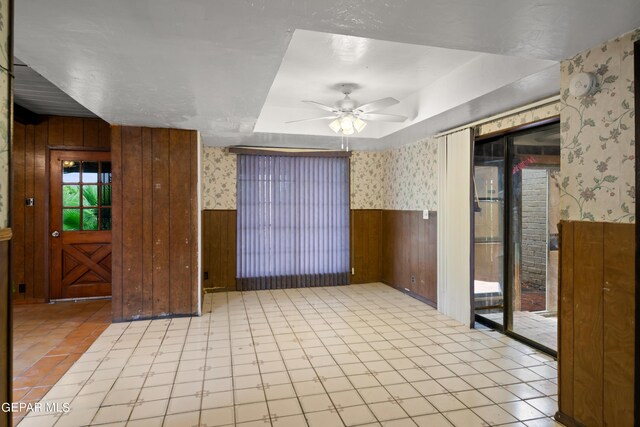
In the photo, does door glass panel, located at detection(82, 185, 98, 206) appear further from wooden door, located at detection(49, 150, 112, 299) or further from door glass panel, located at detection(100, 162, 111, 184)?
door glass panel, located at detection(100, 162, 111, 184)

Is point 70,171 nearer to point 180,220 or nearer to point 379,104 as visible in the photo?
point 180,220

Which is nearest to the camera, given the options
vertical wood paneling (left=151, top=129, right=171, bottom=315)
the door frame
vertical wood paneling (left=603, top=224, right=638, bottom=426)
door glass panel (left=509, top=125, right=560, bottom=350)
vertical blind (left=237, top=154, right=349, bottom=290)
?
vertical wood paneling (left=603, top=224, right=638, bottom=426)

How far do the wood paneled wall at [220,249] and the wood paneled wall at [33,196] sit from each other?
6.93ft

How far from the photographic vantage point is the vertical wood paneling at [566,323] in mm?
2291

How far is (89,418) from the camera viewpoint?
238 centimetres

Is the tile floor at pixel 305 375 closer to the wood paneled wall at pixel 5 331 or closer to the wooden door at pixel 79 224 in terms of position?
the wood paneled wall at pixel 5 331

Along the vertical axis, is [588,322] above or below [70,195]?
below

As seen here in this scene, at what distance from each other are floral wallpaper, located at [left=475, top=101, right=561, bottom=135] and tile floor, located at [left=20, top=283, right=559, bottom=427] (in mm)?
2143

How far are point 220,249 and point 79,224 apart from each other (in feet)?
6.49

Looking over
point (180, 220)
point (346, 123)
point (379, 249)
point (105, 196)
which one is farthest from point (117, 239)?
point (379, 249)

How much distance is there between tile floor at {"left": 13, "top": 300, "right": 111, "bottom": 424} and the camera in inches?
113

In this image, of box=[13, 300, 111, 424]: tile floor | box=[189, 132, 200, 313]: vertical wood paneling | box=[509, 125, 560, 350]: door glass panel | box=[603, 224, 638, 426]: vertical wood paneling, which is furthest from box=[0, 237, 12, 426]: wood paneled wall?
box=[509, 125, 560, 350]: door glass panel

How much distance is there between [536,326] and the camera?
3.86 meters

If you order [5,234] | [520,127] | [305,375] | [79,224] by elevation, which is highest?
[520,127]
